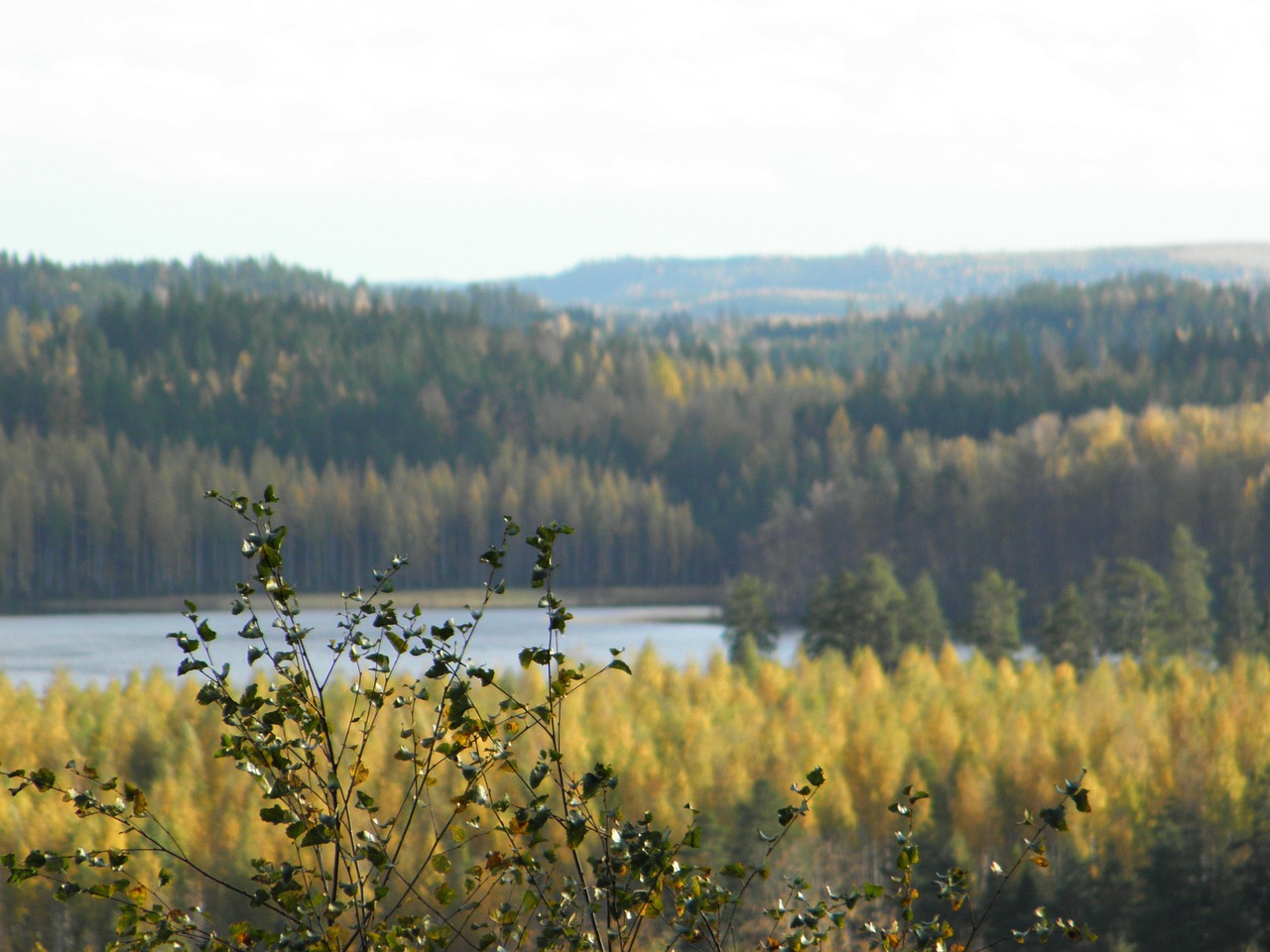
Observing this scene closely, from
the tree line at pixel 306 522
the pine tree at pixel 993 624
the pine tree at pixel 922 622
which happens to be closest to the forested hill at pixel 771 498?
the tree line at pixel 306 522

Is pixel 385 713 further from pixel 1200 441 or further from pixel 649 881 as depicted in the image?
pixel 1200 441

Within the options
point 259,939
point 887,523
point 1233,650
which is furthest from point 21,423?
point 259,939

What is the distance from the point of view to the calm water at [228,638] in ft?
319

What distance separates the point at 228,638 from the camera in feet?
414

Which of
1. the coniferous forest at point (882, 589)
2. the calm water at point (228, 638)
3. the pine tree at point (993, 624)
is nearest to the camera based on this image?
the coniferous forest at point (882, 589)

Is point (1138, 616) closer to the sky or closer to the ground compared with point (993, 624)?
closer to the sky

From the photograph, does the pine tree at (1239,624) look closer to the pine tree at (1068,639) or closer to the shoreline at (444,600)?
the pine tree at (1068,639)

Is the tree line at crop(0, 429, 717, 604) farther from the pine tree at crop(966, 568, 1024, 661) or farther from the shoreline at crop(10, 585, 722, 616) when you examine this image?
the pine tree at crop(966, 568, 1024, 661)

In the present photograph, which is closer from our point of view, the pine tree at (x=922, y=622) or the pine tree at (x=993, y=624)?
the pine tree at (x=922, y=622)

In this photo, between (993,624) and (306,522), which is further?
(306,522)

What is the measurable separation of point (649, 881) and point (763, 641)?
262 ft

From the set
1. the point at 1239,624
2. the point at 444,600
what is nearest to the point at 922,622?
the point at 1239,624

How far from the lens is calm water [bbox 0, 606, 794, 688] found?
97312 millimetres

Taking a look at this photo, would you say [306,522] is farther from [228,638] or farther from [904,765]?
[904,765]
